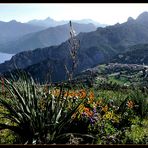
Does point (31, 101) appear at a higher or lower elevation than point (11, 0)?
lower

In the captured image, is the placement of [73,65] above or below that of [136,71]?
above

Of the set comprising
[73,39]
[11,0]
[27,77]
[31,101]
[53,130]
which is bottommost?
[53,130]

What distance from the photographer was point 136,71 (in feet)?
499

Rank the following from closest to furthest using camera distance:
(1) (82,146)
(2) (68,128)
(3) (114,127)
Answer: (1) (82,146), (2) (68,128), (3) (114,127)

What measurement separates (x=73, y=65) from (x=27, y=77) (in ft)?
3.78

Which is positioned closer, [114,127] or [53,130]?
[53,130]

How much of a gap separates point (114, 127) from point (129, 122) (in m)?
0.44

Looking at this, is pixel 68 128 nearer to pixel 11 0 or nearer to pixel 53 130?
pixel 53 130

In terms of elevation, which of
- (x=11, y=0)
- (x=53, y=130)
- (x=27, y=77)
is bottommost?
(x=53, y=130)

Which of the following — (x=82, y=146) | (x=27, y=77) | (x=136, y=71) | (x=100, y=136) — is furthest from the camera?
(x=136, y=71)

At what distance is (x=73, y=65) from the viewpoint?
3.08 meters

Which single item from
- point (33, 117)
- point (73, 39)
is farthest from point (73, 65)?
point (33, 117)

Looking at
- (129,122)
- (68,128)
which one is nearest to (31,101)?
(68,128)

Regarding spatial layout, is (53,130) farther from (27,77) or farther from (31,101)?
(27,77)
